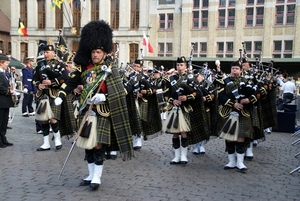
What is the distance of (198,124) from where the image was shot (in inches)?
287

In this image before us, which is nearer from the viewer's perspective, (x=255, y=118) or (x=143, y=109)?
(x=255, y=118)

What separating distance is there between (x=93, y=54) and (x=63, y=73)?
9.06 ft

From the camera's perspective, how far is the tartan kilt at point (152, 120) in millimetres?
8648

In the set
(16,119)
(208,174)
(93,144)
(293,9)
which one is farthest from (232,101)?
(293,9)

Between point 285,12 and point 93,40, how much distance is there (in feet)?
87.3

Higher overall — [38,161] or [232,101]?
[232,101]

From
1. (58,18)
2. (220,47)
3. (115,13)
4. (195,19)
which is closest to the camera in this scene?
(220,47)

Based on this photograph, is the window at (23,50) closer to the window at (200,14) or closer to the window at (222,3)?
the window at (200,14)

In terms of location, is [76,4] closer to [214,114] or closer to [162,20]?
[162,20]

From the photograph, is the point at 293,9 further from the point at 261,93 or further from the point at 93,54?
the point at 93,54

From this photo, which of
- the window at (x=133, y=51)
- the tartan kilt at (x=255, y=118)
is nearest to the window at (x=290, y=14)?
the window at (x=133, y=51)

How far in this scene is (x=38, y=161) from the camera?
702 cm

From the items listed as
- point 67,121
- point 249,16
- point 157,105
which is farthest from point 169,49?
point 67,121

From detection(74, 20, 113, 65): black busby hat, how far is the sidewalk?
6.77 feet
